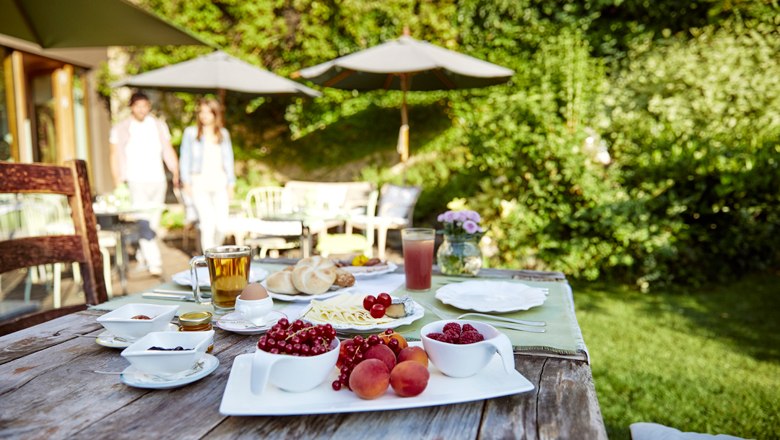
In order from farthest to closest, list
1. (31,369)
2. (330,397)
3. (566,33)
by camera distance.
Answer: (566,33)
(31,369)
(330,397)

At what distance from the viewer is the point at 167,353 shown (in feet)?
2.82

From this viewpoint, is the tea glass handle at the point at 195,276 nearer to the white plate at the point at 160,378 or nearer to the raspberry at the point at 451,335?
the white plate at the point at 160,378

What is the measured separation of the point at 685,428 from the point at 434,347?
1914 millimetres

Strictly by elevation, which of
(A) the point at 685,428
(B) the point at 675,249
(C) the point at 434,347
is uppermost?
(C) the point at 434,347

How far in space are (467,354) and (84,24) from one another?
284 centimetres

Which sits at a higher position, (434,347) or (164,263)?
(434,347)

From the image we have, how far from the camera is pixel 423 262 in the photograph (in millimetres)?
1547

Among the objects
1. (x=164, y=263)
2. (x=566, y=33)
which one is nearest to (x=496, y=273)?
(x=164, y=263)

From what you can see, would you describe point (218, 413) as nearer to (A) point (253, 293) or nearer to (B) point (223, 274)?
(A) point (253, 293)

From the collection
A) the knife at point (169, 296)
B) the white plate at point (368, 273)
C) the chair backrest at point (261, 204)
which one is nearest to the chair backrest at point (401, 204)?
the chair backrest at point (261, 204)

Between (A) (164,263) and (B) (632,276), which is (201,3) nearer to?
(A) (164,263)

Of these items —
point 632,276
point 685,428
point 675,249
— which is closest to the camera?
point 685,428

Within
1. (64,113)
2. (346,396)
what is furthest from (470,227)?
(64,113)

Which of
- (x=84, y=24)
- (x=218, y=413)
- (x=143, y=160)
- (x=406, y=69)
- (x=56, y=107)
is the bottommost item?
(x=218, y=413)
